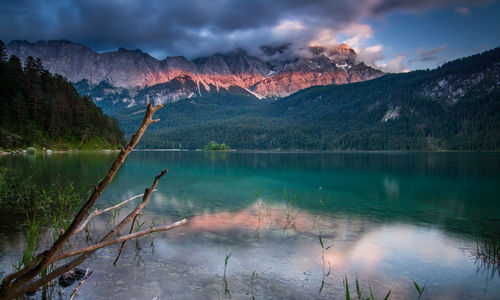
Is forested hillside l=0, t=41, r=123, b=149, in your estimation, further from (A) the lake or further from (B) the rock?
(B) the rock

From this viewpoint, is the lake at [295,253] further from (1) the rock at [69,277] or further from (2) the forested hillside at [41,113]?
(2) the forested hillside at [41,113]

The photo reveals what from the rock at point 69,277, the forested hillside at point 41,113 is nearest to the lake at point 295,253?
the rock at point 69,277

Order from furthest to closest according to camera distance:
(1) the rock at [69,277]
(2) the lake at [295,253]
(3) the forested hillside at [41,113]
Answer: (3) the forested hillside at [41,113], (2) the lake at [295,253], (1) the rock at [69,277]

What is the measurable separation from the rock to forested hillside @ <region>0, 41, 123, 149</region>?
7672cm

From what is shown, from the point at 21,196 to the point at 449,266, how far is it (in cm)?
2528

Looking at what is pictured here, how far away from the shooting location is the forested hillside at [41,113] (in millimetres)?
74000

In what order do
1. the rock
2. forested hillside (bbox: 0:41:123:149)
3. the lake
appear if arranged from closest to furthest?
the rock < the lake < forested hillside (bbox: 0:41:123:149)

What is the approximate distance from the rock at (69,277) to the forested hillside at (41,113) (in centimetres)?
7672

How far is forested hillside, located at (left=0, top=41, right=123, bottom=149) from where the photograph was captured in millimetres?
74000

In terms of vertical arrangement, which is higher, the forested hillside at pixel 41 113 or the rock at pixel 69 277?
the forested hillside at pixel 41 113

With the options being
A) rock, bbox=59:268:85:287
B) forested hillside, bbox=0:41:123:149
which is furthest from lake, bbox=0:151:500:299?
forested hillside, bbox=0:41:123:149

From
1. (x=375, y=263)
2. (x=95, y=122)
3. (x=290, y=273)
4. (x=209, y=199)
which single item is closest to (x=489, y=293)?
(x=375, y=263)

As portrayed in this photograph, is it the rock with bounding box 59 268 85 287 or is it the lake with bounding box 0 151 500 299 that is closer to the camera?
the rock with bounding box 59 268 85 287

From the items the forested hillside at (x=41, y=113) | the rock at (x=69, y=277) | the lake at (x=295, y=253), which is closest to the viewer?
the rock at (x=69, y=277)
